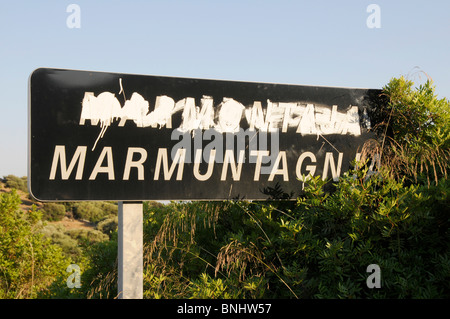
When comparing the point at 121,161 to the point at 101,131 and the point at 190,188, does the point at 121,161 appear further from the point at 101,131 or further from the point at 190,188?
the point at 190,188

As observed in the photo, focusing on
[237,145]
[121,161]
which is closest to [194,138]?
[237,145]

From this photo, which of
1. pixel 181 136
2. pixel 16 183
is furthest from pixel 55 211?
pixel 181 136

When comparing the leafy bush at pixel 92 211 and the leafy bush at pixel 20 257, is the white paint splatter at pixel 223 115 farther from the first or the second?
the leafy bush at pixel 92 211

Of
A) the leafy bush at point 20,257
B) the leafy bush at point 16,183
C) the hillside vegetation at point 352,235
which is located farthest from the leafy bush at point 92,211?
the hillside vegetation at point 352,235

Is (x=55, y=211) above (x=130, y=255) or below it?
below

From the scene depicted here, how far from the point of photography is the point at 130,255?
5410 millimetres

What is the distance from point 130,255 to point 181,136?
5.15ft

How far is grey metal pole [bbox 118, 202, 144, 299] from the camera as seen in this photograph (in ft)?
17.6

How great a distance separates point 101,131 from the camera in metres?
5.43

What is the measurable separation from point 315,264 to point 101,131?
3027 millimetres

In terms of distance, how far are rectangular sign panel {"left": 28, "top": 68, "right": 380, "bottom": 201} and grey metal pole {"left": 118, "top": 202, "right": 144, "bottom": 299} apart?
24 centimetres
